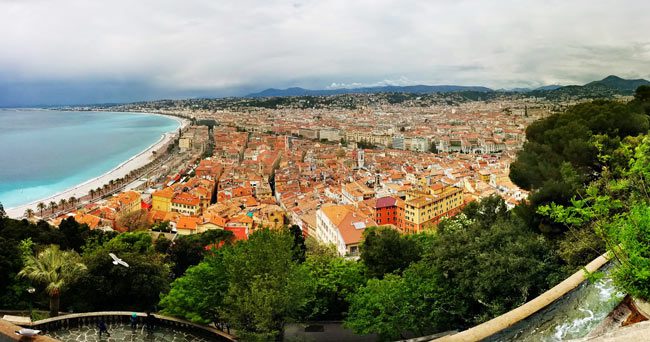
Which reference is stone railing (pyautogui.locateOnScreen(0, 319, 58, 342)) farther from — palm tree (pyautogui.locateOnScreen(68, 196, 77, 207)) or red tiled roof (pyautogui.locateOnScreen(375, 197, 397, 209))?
palm tree (pyautogui.locateOnScreen(68, 196, 77, 207))

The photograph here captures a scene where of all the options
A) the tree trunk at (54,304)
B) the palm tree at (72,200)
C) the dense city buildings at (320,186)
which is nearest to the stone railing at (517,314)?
the tree trunk at (54,304)

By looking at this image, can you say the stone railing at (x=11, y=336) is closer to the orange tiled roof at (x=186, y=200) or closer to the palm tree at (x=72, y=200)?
the orange tiled roof at (x=186, y=200)

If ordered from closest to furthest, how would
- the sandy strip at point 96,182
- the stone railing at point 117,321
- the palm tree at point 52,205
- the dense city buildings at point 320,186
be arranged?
the stone railing at point 117,321 < the dense city buildings at point 320,186 < the sandy strip at point 96,182 < the palm tree at point 52,205

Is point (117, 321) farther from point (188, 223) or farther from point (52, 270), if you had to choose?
point (188, 223)

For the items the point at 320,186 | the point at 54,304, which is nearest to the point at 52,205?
the point at 320,186

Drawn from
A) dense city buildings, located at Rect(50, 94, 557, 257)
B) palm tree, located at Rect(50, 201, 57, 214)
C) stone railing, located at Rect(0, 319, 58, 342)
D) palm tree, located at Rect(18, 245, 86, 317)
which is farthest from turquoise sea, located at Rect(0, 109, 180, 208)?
stone railing, located at Rect(0, 319, 58, 342)

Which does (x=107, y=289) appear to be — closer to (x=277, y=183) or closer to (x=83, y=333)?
(x=83, y=333)
